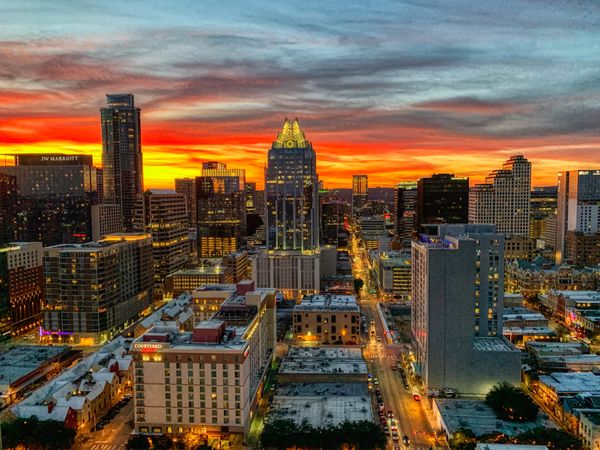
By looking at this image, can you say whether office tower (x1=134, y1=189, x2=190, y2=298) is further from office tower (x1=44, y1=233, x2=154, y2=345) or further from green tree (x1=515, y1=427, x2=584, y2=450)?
green tree (x1=515, y1=427, x2=584, y2=450)

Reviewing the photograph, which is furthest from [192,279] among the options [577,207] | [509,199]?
[577,207]

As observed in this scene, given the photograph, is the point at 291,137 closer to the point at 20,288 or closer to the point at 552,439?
the point at 20,288

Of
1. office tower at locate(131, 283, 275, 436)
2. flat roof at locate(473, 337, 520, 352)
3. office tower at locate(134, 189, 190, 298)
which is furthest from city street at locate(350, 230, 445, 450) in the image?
office tower at locate(134, 189, 190, 298)

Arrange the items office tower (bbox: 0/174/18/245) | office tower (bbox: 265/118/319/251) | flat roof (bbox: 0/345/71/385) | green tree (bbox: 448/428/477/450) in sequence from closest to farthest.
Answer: green tree (bbox: 448/428/477/450), flat roof (bbox: 0/345/71/385), office tower (bbox: 265/118/319/251), office tower (bbox: 0/174/18/245)

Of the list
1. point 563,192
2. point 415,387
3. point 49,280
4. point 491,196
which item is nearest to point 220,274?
point 49,280

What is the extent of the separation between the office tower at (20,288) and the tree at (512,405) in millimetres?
83870

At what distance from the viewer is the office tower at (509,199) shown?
192250 mm

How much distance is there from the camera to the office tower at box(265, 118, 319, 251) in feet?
463

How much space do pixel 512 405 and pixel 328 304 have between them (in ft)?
155

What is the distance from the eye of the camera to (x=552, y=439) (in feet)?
177

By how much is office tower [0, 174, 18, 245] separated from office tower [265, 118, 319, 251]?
76.0m

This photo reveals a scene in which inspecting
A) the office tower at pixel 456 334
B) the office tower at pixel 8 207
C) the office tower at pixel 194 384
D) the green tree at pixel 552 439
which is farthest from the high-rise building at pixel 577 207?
the office tower at pixel 8 207

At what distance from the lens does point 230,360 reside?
58.4 m

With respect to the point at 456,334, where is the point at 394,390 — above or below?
below
